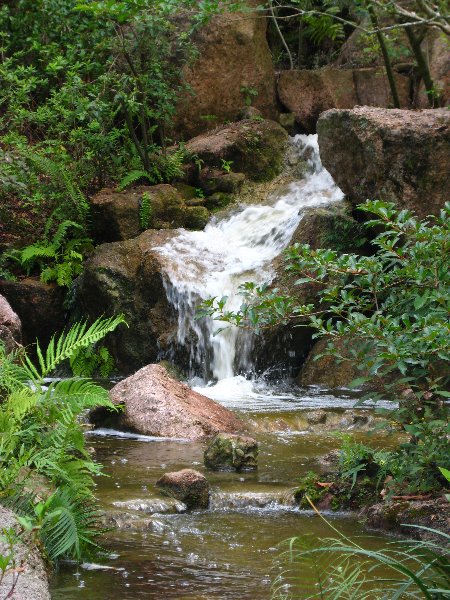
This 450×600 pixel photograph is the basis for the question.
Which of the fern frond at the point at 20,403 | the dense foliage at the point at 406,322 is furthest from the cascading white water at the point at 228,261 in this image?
the fern frond at the point at 20,403

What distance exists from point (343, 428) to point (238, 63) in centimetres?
1064

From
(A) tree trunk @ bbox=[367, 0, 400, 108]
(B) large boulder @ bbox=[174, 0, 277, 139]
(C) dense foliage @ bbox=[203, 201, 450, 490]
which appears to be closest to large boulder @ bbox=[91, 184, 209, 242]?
(B) large boulder @ bbox=[174, 0, 277, 139]

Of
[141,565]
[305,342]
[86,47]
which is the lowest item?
[305,342]

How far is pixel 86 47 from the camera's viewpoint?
1603 centimetres

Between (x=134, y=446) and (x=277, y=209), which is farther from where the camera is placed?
(x=277, y=209)

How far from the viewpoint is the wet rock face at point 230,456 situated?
705 cm

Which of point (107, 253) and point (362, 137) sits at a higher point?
point (362, 137)

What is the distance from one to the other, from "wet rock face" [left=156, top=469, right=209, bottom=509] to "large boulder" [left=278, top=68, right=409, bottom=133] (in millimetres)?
12623

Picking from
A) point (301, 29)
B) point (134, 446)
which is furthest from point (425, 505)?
point (301, 29)

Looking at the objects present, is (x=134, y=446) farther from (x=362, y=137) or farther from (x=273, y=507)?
(x=362, y=137)

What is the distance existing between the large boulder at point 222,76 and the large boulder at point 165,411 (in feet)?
30.6

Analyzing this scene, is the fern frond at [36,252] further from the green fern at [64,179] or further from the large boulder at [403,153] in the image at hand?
the large boulder at [403,153]

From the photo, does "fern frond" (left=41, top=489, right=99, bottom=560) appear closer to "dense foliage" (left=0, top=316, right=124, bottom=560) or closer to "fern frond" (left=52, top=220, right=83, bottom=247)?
"dense foliage" (left=0, top=316, right=124, bottom=560)

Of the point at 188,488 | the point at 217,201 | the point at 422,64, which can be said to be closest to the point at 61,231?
the point at 217,201
